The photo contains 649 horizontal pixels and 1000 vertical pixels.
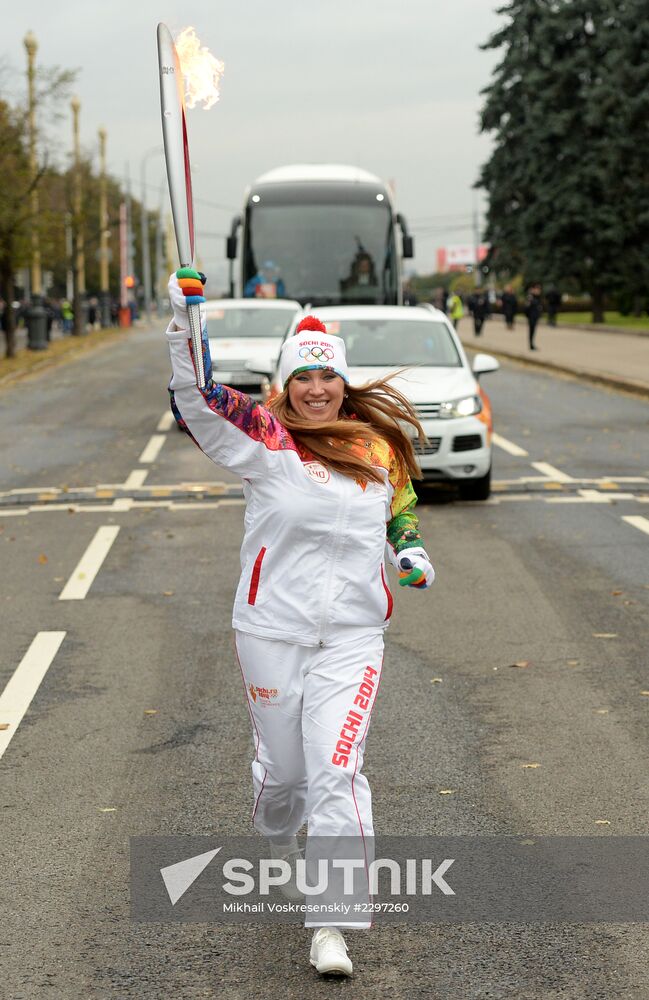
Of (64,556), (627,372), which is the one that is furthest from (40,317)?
(64,556)

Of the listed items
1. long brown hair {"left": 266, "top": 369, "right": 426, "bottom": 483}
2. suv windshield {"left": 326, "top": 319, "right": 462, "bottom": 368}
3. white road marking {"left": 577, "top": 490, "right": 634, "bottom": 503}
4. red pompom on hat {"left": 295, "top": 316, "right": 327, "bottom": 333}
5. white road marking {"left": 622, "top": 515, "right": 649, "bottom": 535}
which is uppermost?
red pompom on hat {"left": 295, "top": 316, "right": 327, "bottom": 333}

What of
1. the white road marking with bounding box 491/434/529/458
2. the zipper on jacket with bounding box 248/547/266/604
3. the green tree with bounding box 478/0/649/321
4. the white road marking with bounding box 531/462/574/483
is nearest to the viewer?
the zipper on jacket with bounding box 248/547/266/604

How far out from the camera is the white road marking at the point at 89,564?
32.5ft

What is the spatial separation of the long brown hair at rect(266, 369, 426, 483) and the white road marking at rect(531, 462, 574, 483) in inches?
419

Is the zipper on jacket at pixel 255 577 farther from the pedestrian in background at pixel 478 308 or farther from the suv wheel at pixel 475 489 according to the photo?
the pedestrian in background at pixel 478 308

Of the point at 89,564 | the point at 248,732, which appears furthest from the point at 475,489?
the point at 248,732

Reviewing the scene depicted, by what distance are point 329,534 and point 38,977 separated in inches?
54.4

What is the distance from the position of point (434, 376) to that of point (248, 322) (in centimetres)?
870

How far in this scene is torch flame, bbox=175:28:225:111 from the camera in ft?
14.4

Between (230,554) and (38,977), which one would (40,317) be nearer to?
(230,554)

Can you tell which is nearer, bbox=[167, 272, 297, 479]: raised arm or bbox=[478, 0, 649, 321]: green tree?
bbox=[167, 272, 297, 479]: raised arm

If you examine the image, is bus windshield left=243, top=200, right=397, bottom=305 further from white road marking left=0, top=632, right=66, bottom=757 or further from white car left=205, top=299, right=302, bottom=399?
white road marking left=0, top=632, right=66, bottom=757

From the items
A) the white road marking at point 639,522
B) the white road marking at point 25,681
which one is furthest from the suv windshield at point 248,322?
the white road marking at point 25,681

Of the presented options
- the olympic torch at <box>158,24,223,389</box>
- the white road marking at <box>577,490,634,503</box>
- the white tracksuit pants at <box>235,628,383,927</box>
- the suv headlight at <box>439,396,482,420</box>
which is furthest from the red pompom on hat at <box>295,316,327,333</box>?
the suv headlight at <box>439,396,482,420</box>
